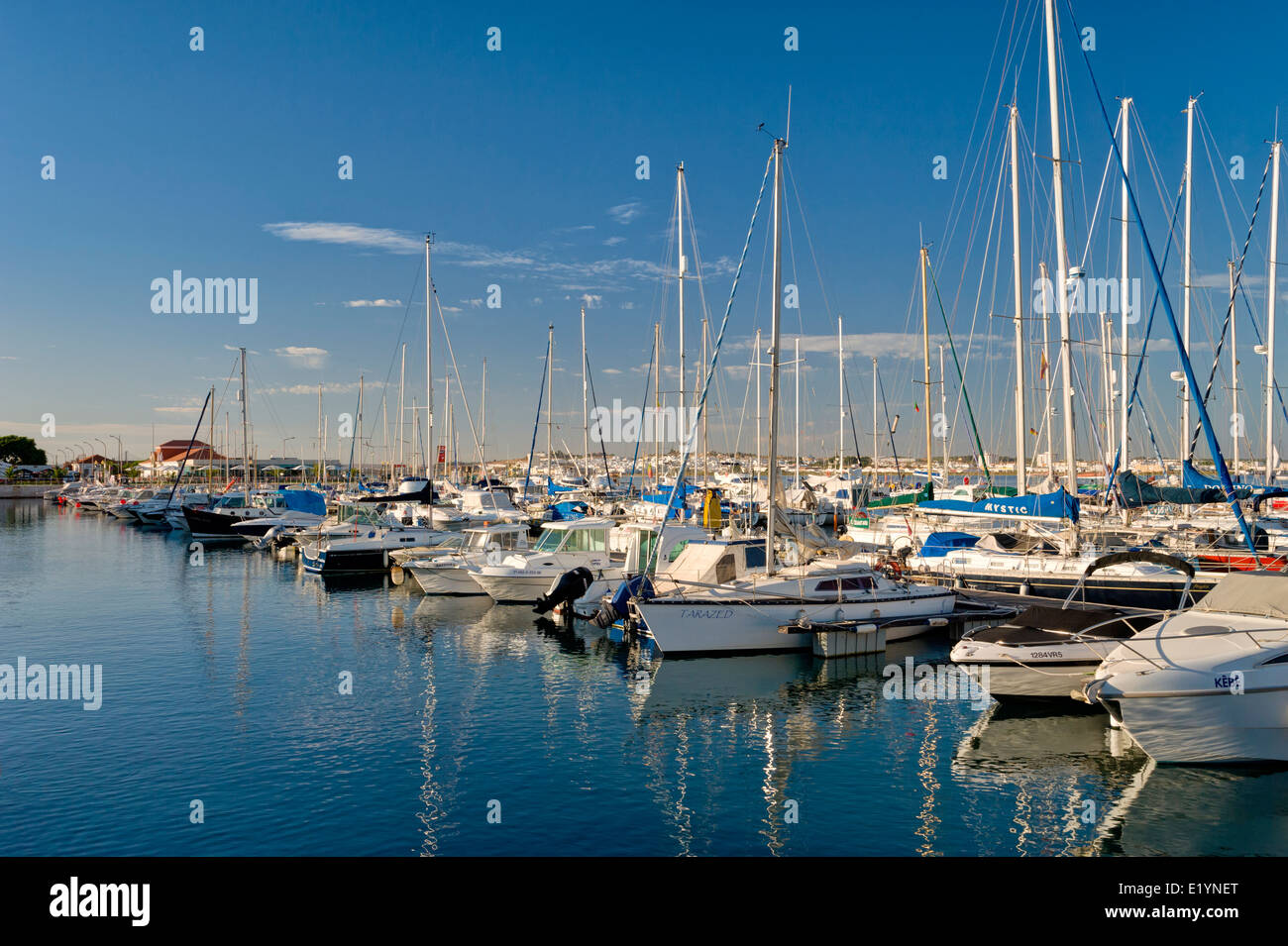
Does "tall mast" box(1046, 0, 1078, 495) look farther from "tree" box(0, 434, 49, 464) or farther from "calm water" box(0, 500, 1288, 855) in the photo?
"tree" box(0, 434, 49, 464)

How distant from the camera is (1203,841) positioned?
12.6 metres

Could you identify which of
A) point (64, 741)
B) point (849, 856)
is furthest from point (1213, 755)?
point (64, 741)

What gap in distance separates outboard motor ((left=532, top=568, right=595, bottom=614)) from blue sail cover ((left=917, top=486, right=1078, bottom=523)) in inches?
638

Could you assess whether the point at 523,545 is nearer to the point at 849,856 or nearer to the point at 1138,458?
the point at 849,856

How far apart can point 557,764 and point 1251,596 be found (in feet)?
44.9

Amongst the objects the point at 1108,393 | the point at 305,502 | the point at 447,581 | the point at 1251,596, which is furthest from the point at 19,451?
the point at 1251,596

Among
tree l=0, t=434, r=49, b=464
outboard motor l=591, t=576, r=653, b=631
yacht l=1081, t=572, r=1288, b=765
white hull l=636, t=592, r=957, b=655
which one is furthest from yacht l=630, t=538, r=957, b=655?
tree l=0, t=434, r=49, b=464

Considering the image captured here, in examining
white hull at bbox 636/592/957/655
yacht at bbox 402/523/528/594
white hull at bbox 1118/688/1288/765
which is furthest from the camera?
yacht at bbox 402/523/528/594

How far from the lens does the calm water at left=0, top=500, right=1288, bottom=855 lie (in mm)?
12930

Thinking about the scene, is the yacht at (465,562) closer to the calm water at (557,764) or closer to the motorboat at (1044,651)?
the calm water at (557,764)

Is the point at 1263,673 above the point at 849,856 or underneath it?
above

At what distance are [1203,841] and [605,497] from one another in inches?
2130
